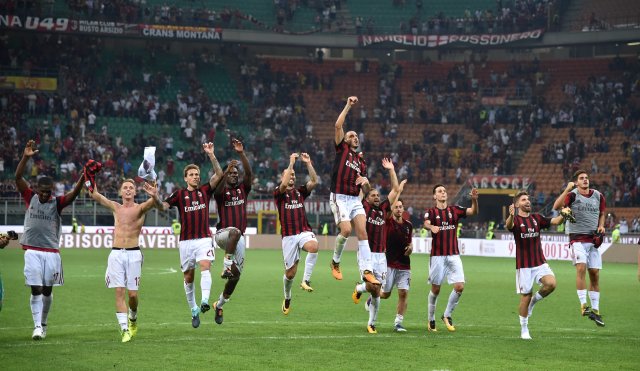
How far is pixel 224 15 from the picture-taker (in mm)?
65500

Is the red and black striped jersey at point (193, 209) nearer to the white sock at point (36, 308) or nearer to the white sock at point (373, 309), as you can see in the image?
the white sock at point (36, 308)

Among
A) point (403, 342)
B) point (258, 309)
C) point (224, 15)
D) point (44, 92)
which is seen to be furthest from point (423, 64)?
point (403, 342)

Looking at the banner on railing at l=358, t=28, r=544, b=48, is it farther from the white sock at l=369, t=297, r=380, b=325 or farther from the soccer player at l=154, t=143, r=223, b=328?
the soccer player at l=154, t=143, r=223, b=328

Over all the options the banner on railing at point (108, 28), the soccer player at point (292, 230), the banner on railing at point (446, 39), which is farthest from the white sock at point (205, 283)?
the banner on railing at point (446, 39)

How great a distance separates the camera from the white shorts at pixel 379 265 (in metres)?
18.1

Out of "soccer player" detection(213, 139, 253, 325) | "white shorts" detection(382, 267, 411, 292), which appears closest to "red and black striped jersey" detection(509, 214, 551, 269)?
"white shorts" detection(382, 267, 411, 292)

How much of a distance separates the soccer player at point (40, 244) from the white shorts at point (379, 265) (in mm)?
5523

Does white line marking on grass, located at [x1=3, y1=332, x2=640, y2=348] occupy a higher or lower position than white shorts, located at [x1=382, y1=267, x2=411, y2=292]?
lower

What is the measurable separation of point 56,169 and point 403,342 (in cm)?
4090

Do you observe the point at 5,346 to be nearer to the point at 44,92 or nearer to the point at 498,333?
the point at 498,333

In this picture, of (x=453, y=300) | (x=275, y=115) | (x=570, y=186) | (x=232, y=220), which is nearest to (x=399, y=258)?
(x=453, y=300)

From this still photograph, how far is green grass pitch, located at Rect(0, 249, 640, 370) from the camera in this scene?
14.6 meters

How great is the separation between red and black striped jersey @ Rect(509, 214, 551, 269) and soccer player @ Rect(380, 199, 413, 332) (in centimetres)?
205

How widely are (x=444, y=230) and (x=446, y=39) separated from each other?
4948 centimetres
